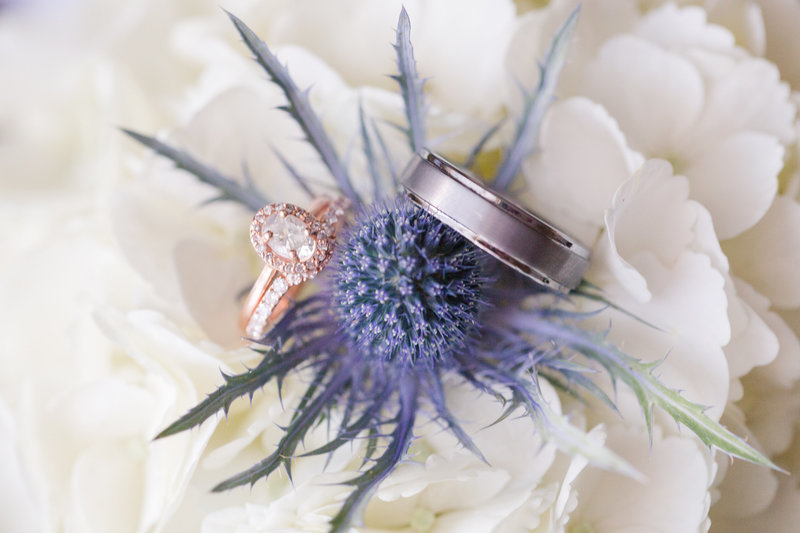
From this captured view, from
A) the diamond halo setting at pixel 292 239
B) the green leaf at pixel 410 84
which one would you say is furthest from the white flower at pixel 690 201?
the diamond halo setting at pixel 292 239

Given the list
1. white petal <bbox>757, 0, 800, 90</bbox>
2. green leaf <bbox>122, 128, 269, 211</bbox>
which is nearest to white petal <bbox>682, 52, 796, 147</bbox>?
white petal <bbox>757, 0, 800, 90</bbox>

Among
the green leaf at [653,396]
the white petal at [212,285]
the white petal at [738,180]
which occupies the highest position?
the white petal at [738,180]

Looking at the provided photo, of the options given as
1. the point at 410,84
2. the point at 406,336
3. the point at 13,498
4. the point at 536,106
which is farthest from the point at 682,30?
the point at 13,498

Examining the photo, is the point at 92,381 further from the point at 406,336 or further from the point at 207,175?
the point at 406,336

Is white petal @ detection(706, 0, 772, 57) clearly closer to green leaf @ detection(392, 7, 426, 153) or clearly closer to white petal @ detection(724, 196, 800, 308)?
white petal @ detection(724, 196, 800, 308)

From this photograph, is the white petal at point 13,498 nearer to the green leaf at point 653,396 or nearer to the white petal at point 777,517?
the green leaf at point 653,396

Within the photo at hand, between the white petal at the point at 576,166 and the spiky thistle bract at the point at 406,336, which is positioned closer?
the spiky thistle bract at the point at 406,336

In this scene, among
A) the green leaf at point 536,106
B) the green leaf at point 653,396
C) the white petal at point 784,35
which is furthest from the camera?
the white petal at point 784,35
